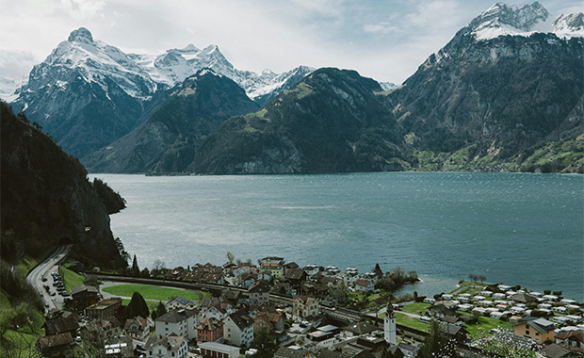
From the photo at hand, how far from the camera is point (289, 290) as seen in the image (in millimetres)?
81125

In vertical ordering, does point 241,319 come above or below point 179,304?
above

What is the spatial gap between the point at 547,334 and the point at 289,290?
141 ft

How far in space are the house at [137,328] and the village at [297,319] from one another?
127 mm

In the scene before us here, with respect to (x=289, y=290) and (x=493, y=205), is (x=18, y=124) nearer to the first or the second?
(x=289, y=290)

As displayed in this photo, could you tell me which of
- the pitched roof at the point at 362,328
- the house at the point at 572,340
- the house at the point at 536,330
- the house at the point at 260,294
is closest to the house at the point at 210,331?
the house at the point at 260,294

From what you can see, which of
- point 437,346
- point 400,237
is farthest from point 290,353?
point 400,237

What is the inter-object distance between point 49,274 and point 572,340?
251 feet

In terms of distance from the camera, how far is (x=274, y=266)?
96.4 metres

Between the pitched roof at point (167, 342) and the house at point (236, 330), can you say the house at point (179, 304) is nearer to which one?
the house at point (236, 330)

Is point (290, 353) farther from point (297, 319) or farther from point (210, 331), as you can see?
point (297, 319)

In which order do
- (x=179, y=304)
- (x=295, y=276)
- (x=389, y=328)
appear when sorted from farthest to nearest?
(x=295, y=276) → (x=179, y=304) → (x=389, y=328)

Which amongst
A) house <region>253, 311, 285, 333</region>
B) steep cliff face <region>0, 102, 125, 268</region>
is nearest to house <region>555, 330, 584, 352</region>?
house <region>253, 311, 285, 333</region>

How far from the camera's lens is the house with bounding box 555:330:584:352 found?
49.6 meters

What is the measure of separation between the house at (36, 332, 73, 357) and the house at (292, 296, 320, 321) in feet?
104
